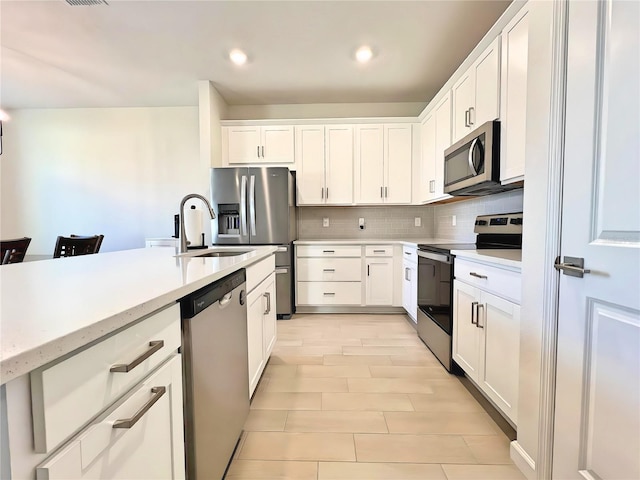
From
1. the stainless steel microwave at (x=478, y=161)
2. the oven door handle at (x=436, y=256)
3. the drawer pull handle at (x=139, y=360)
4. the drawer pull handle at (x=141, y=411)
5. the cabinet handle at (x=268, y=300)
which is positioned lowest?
the cabinet handle at (x=268, y=300)

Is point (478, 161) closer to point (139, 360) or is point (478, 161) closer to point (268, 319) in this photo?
point (268, 319)

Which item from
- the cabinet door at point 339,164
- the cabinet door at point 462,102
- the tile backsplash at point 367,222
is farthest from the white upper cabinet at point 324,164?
the cabinet door at point 462,102

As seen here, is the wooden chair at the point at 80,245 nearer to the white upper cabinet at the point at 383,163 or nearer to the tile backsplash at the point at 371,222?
the tile backsplash at the point at 371,222

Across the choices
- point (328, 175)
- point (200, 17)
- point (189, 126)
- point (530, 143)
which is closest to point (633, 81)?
point (530, 143)

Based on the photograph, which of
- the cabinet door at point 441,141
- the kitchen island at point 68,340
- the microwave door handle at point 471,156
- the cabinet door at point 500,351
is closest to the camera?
the kitchen island at point 68,340

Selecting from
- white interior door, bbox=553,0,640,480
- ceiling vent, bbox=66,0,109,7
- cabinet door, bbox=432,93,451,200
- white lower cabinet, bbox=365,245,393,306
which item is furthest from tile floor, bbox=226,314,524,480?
ceiling vent, bbox=66,0,109,7

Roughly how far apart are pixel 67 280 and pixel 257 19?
2.46 metres

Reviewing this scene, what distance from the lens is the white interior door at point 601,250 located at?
82 cm

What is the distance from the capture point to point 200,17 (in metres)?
2.40

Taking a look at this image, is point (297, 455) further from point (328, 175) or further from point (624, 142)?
point (328, 175)

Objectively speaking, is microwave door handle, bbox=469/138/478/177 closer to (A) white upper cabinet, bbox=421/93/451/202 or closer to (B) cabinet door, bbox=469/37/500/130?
(B) cabinet door, bbox=469/37/500/130

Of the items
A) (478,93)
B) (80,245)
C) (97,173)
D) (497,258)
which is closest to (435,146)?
(478,93)

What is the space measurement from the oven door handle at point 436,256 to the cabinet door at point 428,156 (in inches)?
33.8

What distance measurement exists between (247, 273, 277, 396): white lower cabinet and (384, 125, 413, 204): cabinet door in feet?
6.97
